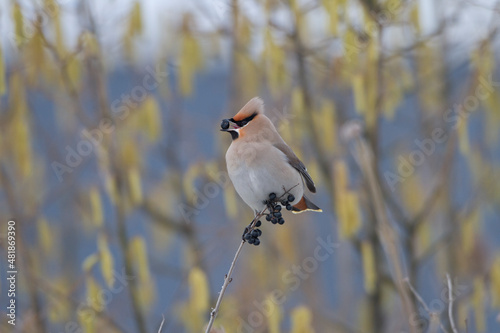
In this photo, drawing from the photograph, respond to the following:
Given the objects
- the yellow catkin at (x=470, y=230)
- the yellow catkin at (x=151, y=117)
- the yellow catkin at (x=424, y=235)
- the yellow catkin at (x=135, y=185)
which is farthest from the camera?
the yellow catkin at (x=424, y=235)

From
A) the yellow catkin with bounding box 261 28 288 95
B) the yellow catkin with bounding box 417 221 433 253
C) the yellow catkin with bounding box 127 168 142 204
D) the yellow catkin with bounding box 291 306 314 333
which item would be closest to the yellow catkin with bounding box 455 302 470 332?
the yellow catkin with bounding box 417 221 433 253

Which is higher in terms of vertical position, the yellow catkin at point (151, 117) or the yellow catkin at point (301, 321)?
the yellow catkin at point (151, 117)

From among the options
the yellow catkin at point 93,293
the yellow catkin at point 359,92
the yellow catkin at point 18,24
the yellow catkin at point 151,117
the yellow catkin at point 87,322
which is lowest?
the yellow catkin at point 87,322

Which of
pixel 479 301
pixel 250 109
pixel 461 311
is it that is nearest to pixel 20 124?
pixel 250 109

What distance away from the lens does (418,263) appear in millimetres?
4938

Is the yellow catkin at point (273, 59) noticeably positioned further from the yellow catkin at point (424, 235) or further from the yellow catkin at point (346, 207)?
the yellow catkin at point (424, 235)

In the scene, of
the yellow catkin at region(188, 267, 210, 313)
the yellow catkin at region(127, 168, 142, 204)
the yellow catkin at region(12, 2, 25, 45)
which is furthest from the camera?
the yellow catkin at region(127, 168, 142, 204)

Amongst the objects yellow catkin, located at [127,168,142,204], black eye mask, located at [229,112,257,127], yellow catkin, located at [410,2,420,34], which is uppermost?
yellow catkin, located at [410,2,420,34]

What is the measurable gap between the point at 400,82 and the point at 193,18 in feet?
4.56

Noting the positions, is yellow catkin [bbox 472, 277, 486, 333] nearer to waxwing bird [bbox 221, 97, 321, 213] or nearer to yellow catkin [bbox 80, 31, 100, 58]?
waxwing bird [bbox 221, 97, 321, 213]

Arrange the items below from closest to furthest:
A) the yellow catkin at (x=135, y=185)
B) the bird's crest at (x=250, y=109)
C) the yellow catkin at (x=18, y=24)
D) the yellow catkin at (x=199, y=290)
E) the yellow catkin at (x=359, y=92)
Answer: the bird's crest at (x=250, y=109)
the yellow catkin at (x=18, y=24)
the yellow catkin at (x=199, y=290)
the yellow catkin at (x=359, y=92)
the yellow catkin at (x=135, y=185)

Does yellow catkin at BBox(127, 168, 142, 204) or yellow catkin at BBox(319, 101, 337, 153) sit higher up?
yellow catkin at BBox(319, 101, 337, 153)

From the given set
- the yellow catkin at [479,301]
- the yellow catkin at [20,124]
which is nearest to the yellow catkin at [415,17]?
the yellow catkin at [479,301]

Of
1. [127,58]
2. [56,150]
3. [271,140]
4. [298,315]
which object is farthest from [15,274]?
[271,140]
